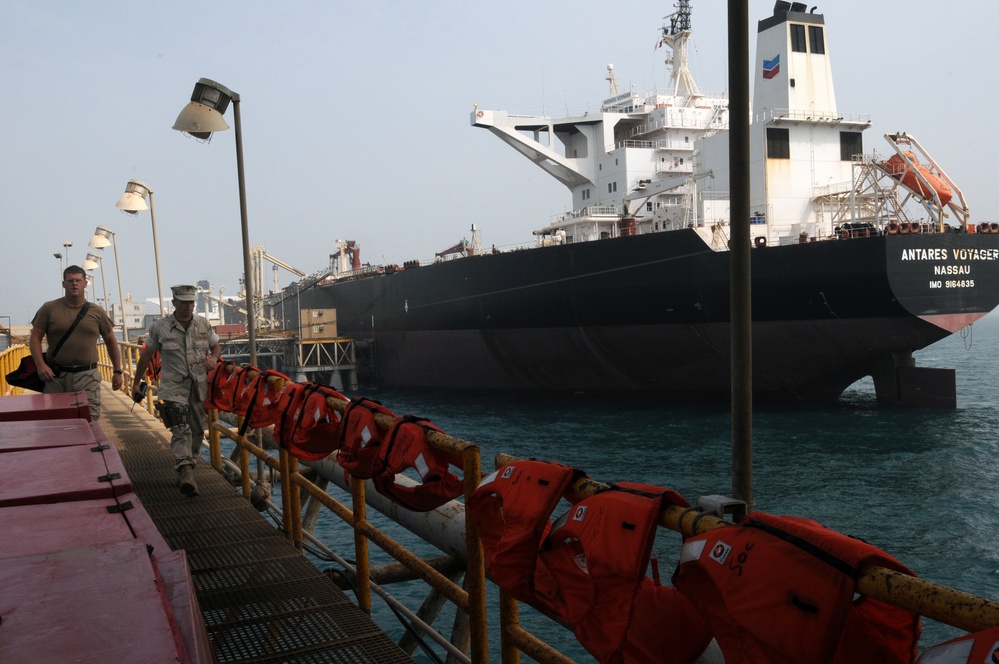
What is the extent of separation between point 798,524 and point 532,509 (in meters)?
0.79

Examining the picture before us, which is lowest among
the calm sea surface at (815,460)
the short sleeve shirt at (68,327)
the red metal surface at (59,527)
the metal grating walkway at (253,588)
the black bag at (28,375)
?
the calm sea surface at (815,460)

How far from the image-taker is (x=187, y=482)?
521cm

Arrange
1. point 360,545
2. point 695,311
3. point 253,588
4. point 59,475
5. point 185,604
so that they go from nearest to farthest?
point 185,604
point 59,475
point 360,545
point 253,588
point 695,311

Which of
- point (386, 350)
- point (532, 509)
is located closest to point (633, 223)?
point (386, 350)

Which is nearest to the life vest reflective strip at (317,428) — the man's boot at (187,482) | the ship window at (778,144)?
the man's boot at (187,482)

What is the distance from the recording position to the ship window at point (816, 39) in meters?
21.7

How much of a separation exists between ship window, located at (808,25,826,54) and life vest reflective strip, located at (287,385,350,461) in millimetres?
22055

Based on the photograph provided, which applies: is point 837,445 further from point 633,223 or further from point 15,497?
point 15,497

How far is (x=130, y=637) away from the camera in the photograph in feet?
4.03

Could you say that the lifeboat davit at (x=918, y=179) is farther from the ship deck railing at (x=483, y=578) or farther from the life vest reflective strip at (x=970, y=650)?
the life vest reflective strip at (x=970, y=650)

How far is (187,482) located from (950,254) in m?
17.5

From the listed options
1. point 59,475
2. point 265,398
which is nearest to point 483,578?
point 59,475

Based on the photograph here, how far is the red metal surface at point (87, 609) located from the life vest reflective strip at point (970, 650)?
3.95ft

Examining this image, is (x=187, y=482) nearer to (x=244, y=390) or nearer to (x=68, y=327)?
(x=244, y=390)
